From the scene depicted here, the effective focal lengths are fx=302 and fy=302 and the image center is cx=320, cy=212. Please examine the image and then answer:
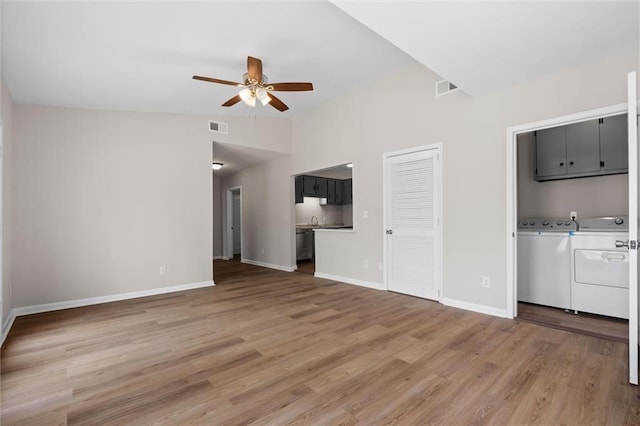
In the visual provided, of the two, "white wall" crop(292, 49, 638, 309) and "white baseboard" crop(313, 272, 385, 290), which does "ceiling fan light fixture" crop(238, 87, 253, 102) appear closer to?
"white wall" crop(292, 49, 638, 309)

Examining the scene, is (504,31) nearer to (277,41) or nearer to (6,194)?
(277,41)

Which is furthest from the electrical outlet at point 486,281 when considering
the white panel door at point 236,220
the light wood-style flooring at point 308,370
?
the white panel door at point 236,220

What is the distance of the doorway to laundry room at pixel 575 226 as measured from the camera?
3139 millimetres

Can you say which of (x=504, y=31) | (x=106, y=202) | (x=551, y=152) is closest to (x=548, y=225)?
(x=551, y=152)

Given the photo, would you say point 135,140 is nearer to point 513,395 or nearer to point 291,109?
point 291,109

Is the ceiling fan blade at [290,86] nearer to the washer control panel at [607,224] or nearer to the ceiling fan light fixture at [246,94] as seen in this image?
the ceiling fan light fixture at [246,94]

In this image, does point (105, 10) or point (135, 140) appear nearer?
point (105, 10)

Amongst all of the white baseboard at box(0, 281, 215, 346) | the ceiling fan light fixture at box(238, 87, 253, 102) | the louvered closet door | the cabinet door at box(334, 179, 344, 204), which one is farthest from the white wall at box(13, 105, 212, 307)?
the cabinet door at box(334, 179, 344, 204)

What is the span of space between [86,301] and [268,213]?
3574 mm

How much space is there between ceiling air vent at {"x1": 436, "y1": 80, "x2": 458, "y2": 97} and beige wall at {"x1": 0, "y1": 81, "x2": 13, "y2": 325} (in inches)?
188

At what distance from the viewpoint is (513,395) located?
190 centimetres

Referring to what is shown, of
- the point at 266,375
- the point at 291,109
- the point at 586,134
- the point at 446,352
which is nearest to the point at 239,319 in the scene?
the point at 266,375

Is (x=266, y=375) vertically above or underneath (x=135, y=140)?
underneath

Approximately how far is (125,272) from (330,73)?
4062mm
